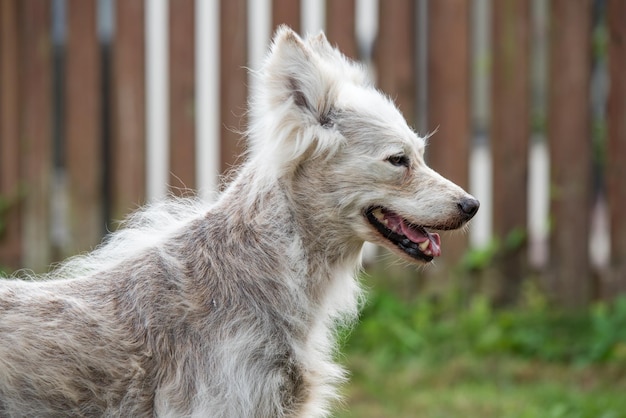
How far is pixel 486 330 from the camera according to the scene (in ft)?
20.9

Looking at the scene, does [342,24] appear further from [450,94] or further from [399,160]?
[399,160]

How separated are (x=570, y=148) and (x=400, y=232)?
308cm

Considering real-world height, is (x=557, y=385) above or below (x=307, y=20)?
below

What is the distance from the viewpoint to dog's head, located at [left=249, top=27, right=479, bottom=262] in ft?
11.6

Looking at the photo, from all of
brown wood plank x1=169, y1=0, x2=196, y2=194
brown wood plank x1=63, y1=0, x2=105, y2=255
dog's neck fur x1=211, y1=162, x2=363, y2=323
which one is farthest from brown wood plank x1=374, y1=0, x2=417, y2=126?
dog's neck fur x1=211, y1=162, x2=363, y2=323

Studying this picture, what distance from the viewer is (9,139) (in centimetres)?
677

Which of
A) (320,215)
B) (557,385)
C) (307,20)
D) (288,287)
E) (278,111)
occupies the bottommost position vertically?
→ (557,385)

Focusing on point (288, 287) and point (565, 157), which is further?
point (565, 157)

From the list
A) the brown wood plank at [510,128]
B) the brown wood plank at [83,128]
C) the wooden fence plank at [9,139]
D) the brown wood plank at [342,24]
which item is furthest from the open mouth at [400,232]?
the wooden fence plank at [9,139]

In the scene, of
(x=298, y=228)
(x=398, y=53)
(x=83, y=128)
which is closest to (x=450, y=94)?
(x=398, y=53)

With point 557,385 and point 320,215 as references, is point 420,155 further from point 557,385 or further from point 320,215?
point 557,385

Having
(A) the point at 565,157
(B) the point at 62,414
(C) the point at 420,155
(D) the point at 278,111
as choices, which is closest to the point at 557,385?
(A) the point at 565,157

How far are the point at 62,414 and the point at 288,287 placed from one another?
0.85 m

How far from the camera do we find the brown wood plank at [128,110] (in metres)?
6.62
